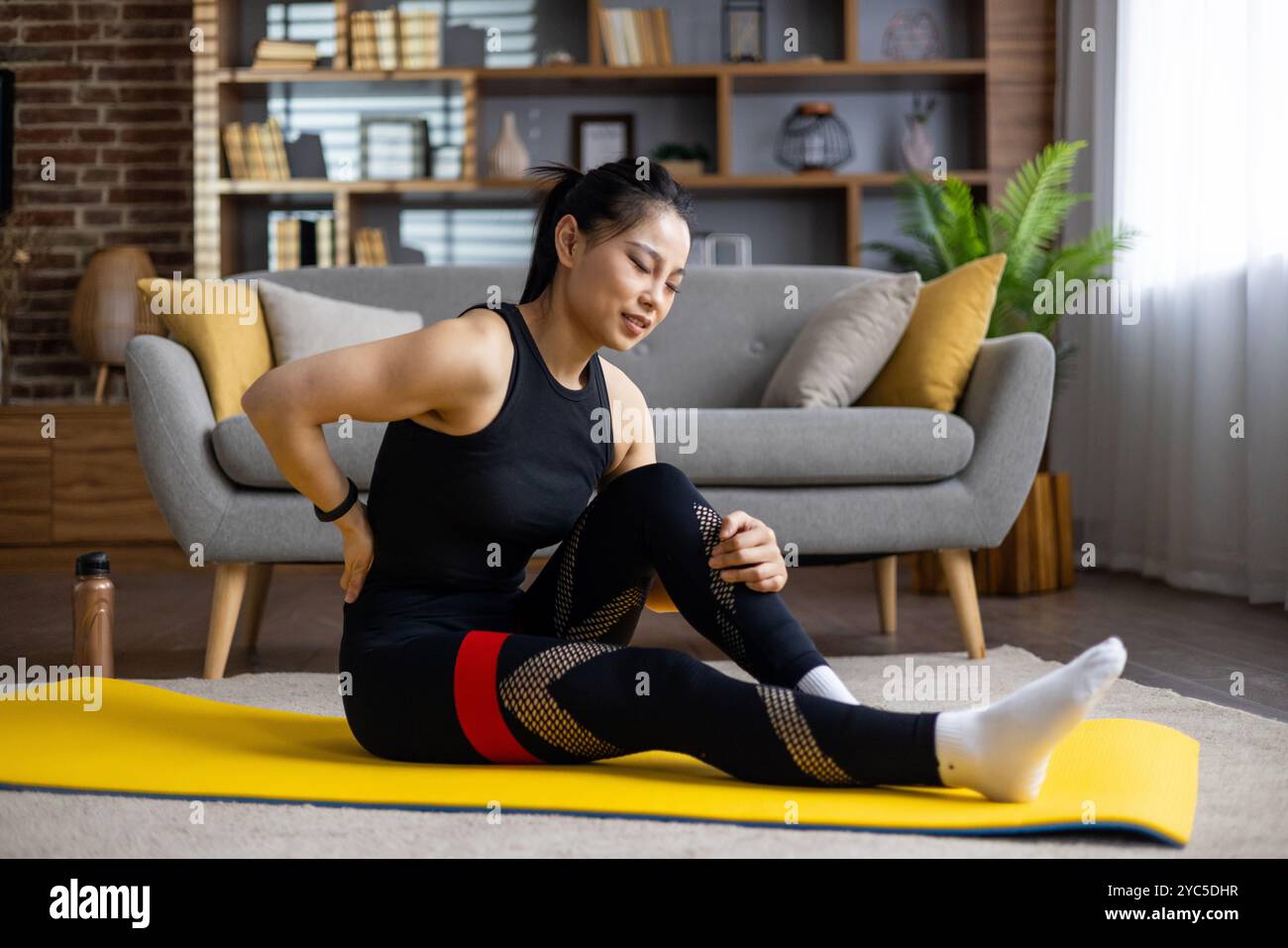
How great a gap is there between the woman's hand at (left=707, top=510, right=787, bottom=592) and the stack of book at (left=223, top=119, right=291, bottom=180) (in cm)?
410

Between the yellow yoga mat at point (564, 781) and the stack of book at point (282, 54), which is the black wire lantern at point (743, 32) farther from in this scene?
the yellow yoga mat at point (564, 781)

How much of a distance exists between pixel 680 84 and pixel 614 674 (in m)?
4.22

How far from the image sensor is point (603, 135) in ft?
17.3

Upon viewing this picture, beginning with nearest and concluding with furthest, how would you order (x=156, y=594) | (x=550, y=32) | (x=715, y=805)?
(x=715, y=805) → (x=156, y=594) → (x=550, y=32)

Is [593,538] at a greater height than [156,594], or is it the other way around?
[593,538]

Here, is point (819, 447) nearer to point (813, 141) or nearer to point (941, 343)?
point (941, 343)

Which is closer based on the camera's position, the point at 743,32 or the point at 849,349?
the point at 849,349

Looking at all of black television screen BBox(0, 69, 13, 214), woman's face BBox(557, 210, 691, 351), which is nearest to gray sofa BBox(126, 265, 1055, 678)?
woman's face BBox(557, 210, 691, 351)

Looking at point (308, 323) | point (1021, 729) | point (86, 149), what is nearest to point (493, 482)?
point (1021, 729)
